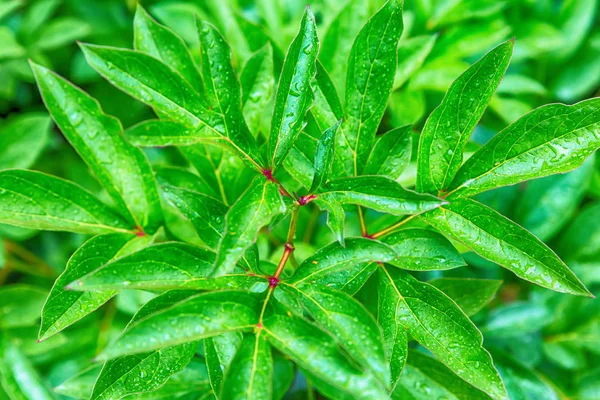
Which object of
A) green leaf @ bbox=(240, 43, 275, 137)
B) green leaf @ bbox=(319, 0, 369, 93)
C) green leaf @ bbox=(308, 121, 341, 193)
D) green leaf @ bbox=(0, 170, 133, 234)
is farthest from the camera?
green leaf @ bbox=(319, 0, 369, 93)

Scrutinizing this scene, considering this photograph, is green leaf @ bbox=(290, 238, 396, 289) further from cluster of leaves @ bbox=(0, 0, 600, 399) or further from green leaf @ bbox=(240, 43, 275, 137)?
green leaf @ bbox=(240, 43, 275, 137)

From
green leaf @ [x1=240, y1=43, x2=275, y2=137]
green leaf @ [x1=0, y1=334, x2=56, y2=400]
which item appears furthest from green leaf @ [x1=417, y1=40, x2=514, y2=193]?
green leaf @ [x1=0, y1=334, x2=56, y2=400]

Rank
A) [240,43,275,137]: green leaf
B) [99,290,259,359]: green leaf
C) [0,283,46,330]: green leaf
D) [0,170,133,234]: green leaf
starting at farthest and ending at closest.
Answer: [0,283,46,330]: green leaf
[240,43,275,137]: green leaf
[0,170,133,234]: green leaf
[99,290,259,359]: green leaf

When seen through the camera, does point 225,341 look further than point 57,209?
No

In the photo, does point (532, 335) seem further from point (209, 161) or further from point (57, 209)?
point (57, 209)

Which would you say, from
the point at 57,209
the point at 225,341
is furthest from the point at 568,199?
the point at 57,209

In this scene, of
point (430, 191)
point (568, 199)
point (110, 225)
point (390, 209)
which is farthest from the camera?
point (568, 199)

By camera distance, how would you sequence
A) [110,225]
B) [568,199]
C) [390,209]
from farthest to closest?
[568,199]
[110,225]
[390,209]
